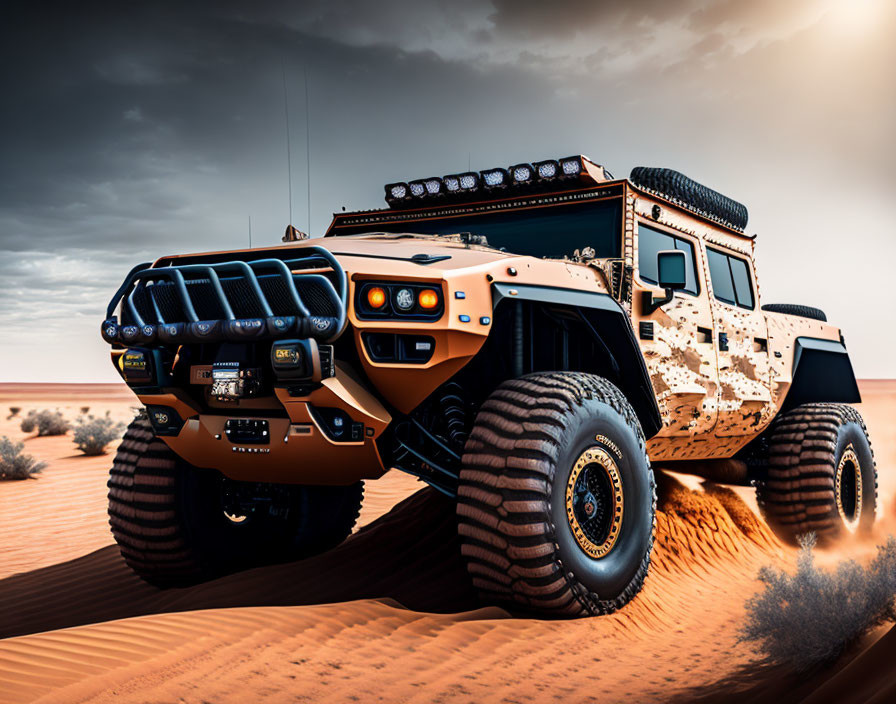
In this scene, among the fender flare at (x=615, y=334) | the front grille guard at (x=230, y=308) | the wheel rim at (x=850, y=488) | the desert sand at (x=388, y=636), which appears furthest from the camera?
the wheel rim at (x=850, y=488)

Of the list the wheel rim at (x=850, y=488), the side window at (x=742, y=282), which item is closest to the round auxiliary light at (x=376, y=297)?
the side window at (x=742, y=282)

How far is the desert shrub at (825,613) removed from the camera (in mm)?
3102

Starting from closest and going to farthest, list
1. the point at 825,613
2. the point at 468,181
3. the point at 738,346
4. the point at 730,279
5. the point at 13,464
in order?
the point at 825,613 → the point at 468,181 → the point at 738,346 → the point at 730,279 → the point at 13,464

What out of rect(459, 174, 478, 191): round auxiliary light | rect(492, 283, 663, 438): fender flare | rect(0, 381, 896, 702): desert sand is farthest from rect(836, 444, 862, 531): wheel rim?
rect(459, 174, 478, 191): round auxiliary light

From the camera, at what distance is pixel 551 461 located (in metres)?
4.45

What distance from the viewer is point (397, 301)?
4352 mm

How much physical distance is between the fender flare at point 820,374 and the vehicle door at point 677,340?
2.07m

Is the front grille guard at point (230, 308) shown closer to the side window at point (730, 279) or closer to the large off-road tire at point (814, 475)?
the side window at point (730, 279)

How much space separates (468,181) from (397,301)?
2352 millimetres

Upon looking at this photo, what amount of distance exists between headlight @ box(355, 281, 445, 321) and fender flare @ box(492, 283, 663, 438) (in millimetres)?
428

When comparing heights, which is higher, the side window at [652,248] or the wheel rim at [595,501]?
the side window at [652,248]

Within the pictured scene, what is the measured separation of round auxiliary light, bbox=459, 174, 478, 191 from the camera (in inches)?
252

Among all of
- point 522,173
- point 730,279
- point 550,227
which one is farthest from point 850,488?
point 522,173

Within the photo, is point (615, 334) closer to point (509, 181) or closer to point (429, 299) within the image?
point (509, 181)
